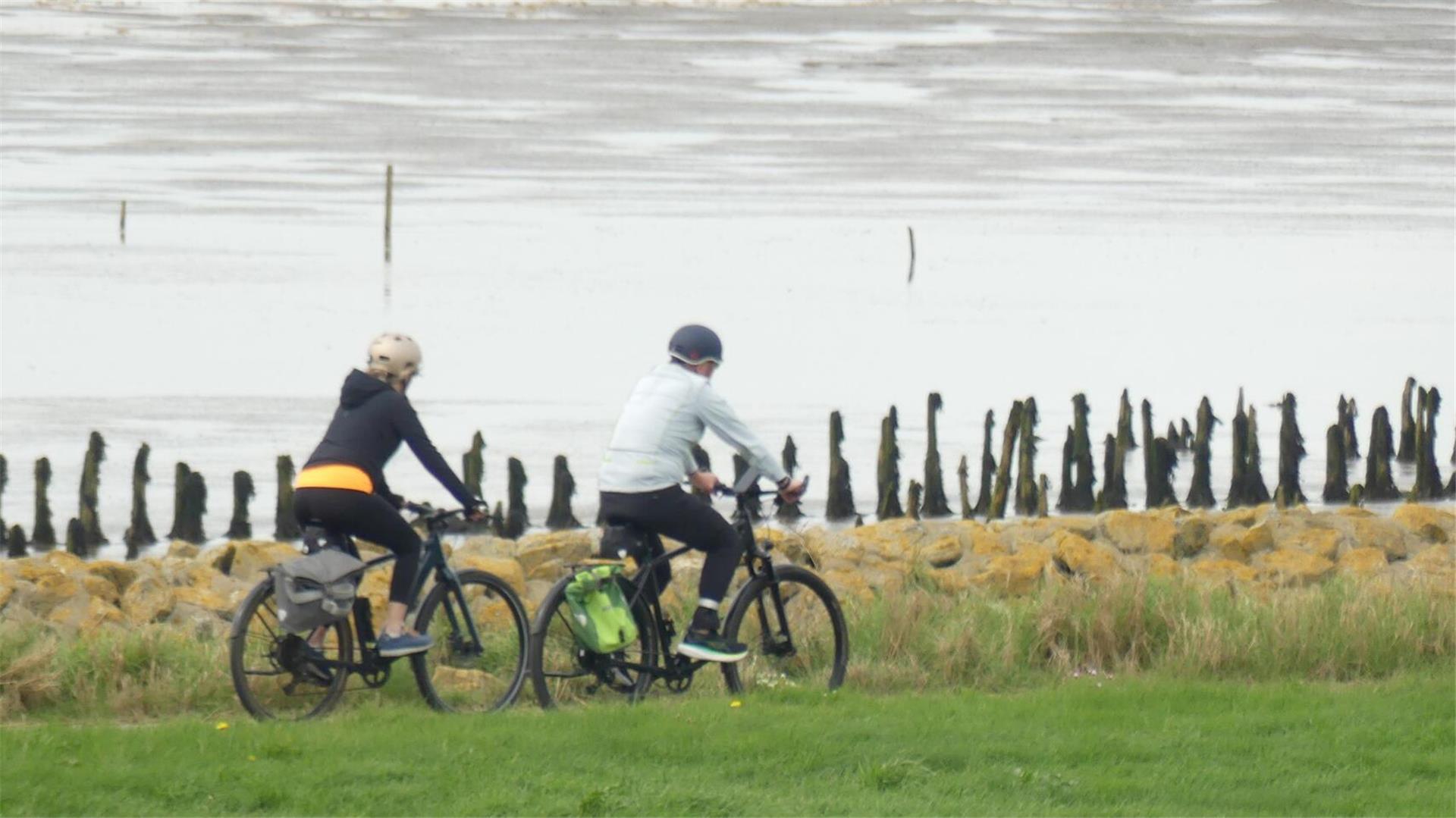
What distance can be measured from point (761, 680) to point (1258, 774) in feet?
7.39

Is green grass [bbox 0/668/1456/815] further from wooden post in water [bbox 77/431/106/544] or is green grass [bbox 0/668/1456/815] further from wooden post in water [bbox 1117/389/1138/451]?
wooden post in water [bbox 1117/389/1138/451]

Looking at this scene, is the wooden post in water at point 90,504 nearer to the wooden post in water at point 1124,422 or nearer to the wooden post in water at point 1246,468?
the wooden post in water at point 1124,422

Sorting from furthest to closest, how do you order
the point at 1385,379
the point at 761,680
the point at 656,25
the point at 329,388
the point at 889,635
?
the point at 656,25, the point at 1385,379, the point at 329,388, the point at 889,635, the point at 761,680

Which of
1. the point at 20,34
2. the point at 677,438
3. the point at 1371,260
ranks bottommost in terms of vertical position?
the point at 677,438

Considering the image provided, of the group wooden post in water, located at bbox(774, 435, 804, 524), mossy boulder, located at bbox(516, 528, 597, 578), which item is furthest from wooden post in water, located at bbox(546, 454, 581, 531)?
wooden post in water, located at bbox(774, 435, 804, 524)

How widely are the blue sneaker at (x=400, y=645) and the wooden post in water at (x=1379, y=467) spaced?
9756 mm

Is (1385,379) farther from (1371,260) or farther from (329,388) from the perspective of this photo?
(329,388)

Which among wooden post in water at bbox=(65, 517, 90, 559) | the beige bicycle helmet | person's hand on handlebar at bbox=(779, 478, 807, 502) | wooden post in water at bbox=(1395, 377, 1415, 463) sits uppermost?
the beige bicycle helmet

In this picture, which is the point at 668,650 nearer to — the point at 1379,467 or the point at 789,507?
the point at 789,507

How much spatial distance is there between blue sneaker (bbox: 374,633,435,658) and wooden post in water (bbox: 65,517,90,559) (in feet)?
20.8

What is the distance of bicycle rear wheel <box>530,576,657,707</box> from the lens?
353 inches

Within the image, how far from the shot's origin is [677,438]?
896cm

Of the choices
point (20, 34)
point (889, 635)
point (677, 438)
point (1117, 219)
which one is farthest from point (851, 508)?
point (20, 34)

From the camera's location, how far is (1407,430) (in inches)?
704
